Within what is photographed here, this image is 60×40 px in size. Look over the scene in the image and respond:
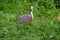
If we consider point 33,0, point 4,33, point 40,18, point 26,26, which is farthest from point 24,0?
point 4,33

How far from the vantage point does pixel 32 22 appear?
282 inches

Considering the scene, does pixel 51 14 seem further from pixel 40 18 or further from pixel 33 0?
pixel 33 0

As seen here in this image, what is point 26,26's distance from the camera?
6812mm

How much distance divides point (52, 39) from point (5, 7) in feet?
10.3

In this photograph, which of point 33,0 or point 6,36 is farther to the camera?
point 33,0

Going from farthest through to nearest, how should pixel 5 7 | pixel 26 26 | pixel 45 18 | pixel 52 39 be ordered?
pixel 5 7, pixel 45 18, pixel 26 26, pixel 52 39

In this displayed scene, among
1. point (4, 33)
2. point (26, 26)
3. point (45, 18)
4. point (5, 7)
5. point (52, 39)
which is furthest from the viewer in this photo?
point (5, 7)

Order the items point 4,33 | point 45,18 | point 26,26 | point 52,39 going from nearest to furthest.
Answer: point 52,39 < point 4,33 < point 26,26 < point 45,18

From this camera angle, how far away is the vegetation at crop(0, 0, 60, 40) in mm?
6224

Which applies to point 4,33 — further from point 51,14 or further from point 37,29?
point 51,14

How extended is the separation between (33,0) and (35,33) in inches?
106

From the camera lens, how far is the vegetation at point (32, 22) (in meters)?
6.22

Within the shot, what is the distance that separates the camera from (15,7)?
8625 mm

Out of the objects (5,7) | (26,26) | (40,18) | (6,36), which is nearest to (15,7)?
(5,7)
